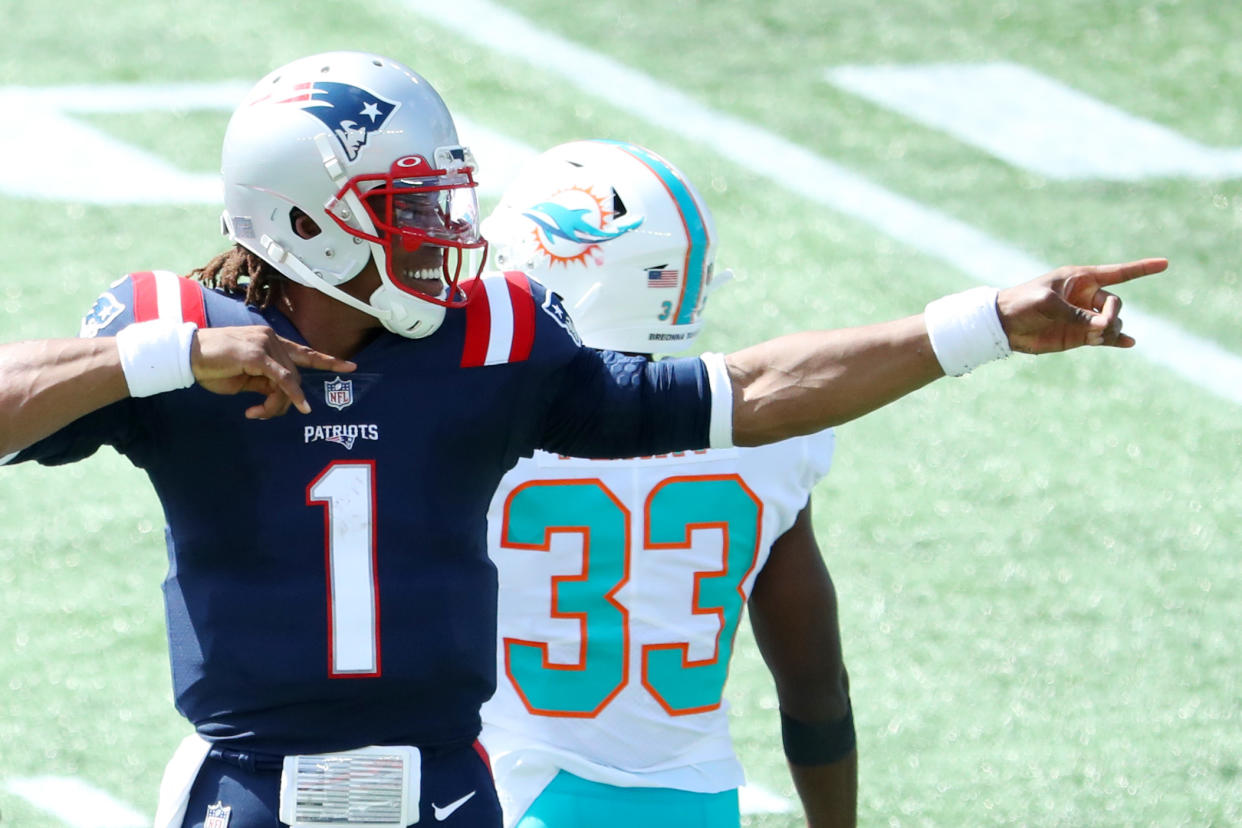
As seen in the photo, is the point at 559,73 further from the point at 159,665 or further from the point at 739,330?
the point at 159,665

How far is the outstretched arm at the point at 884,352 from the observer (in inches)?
124

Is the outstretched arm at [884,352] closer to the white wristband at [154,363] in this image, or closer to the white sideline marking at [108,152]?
the white wristband at [154,363]

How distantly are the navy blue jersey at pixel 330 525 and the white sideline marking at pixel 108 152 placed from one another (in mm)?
5618

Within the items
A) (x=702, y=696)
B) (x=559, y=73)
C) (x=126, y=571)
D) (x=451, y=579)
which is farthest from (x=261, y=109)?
(x=559, y=73)

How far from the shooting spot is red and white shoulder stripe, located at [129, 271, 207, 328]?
10.5 feet

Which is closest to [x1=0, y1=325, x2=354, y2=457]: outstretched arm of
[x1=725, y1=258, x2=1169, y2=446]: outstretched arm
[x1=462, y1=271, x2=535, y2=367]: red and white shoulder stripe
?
[x1=462, y1=271, x2=535, y2=367]: red and white shoulder stripe

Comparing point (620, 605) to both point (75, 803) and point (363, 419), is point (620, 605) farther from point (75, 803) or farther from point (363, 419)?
point (75, 803)

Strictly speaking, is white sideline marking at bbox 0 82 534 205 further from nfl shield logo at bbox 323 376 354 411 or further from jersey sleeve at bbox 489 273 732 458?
nfl shield logo at bbox 323 376 354 411

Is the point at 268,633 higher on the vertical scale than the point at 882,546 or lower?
higher

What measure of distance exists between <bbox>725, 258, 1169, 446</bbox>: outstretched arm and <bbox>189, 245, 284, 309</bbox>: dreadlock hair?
76 centimetres

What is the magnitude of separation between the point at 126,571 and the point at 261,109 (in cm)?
356

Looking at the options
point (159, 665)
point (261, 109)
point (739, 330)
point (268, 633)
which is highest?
point (261, 109)

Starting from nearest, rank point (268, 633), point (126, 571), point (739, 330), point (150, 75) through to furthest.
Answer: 1. point (268, 633)
2. point (126, 571)
3. point (739, 330)
4. point (150, 75)

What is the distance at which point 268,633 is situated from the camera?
10.5 ft
